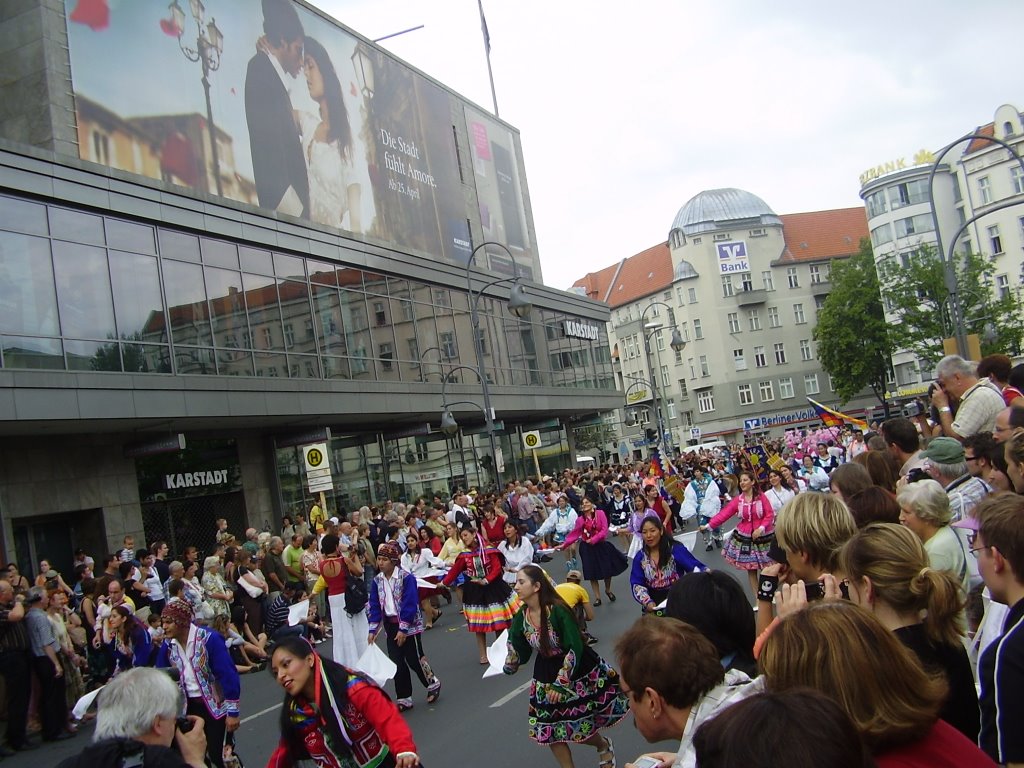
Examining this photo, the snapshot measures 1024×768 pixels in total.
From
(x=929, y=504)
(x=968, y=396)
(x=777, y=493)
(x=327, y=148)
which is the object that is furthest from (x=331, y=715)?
(x=327, y=148)

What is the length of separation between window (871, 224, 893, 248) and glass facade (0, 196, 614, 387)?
4911 cm

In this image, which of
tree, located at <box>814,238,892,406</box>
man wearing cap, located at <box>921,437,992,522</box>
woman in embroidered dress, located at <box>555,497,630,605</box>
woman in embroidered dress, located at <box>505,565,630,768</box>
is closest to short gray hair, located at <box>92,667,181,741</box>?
woman in embroidered dress, located at <box>505,565,630,768</box>

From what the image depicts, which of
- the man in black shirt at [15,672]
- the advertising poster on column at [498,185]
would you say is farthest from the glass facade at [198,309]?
the advertising poster on column at [498,185]

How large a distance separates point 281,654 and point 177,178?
2462cm

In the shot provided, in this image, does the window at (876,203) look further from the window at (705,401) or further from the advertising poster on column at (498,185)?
the advertising poster on column at (498,185)

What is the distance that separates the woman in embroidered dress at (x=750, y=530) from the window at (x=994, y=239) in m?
62.8

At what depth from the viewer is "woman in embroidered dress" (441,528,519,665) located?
12688mm

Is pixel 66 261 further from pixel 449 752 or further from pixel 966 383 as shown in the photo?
pixel 966 383

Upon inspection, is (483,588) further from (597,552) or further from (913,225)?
(913,225)

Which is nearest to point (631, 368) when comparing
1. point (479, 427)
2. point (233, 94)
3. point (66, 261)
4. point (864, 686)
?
point (479, 427)

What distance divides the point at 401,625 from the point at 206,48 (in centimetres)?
2417

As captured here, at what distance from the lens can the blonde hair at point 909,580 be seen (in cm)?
342

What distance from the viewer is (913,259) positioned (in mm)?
67438

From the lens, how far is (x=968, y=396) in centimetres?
792
